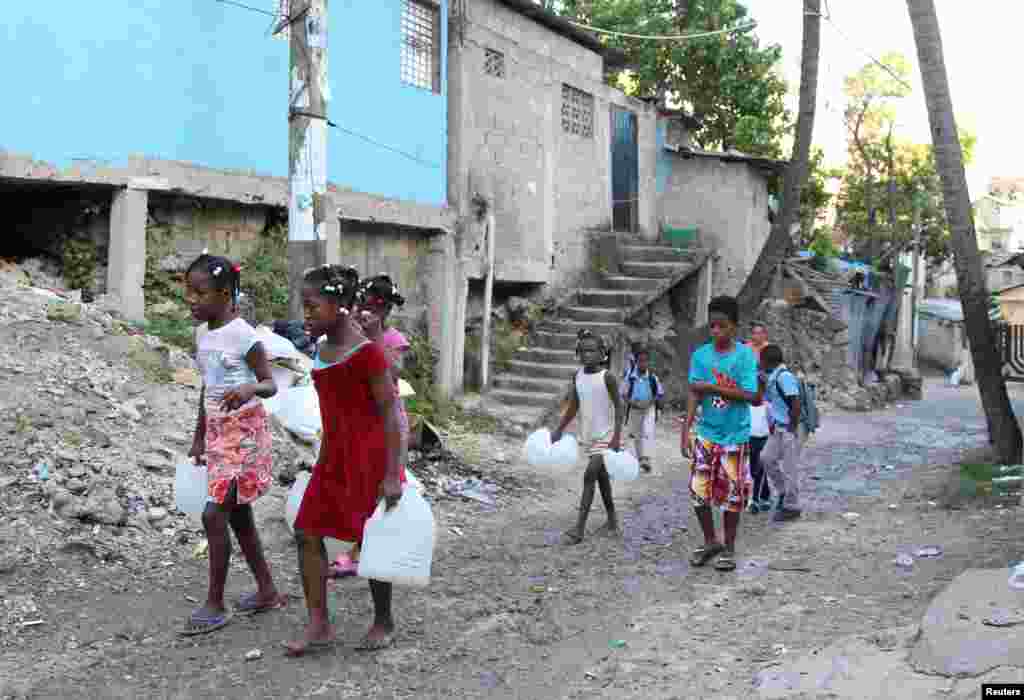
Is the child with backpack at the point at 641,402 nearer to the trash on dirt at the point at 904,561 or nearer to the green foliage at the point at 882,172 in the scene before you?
the trash on dirt at the point at 904,561

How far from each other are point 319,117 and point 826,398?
13506 mm

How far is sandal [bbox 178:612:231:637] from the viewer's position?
4.68 metres

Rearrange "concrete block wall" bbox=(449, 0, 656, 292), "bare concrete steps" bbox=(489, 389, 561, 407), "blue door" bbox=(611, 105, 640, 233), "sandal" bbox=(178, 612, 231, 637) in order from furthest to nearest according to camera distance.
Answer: "blue door" bbox=(611, 105, 640, 233) → "concrete block wall" bbox=(449, 0, 656, 292) → "bare concrete steps" bbox=(489, 389, 561, 407) → "sandal" bbox=(178, 612, 231, 637)

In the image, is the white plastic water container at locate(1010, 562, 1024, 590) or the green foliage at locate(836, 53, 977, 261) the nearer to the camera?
the white plastic water container at locate(1010, 562, 1024, 590)

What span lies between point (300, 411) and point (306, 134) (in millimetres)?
2326

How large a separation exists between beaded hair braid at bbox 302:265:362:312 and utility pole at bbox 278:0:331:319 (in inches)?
160

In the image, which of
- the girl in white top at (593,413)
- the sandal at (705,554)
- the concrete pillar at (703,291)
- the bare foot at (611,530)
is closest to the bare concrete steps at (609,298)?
the concrete pillar at (703,291)

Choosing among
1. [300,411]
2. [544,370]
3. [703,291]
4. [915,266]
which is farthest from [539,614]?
[915,266]

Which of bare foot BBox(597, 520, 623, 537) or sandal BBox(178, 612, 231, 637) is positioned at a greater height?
sandal BBox(178, 612, 231, 637)

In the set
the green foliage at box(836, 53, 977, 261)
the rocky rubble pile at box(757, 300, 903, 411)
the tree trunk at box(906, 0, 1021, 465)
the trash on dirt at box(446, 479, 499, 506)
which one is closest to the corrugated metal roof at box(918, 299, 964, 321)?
the green foliage at box(836, 53, 977, 261)

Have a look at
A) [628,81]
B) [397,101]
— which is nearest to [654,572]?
[397,101]

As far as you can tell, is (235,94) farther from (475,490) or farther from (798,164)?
(798,164)

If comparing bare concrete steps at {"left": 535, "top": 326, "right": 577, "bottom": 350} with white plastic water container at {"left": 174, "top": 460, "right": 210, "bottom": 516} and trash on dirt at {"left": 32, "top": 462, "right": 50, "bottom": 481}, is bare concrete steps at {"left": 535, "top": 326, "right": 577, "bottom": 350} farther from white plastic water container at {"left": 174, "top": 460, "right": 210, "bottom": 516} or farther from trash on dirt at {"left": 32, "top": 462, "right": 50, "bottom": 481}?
white plastic water container at {"left": 174, "top": 460, "right": 210, "bottom": 516}

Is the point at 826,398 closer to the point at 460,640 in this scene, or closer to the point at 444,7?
the point at 444,7
